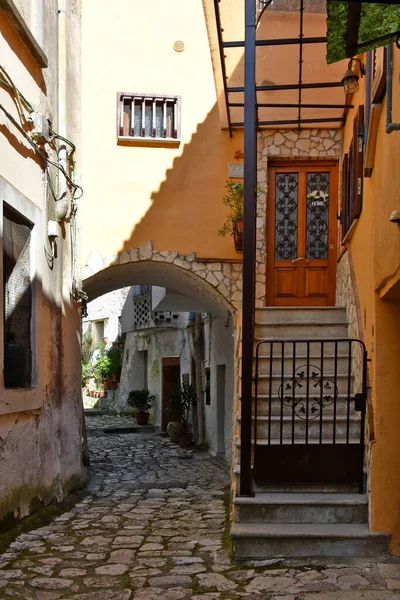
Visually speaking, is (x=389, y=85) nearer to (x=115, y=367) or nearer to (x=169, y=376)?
(x=169, y=376)

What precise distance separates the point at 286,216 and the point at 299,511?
4.73 meters

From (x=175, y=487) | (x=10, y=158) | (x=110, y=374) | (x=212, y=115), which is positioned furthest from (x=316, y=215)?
(x=110, y=374)

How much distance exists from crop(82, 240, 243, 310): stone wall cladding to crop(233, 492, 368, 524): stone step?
12.0 ft

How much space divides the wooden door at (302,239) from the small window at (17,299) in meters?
3.65

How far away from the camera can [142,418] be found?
1758 centimetres

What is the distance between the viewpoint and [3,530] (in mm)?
5152

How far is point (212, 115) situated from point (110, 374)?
14.6 meters

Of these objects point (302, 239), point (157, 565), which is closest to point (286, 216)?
point (302, 239)

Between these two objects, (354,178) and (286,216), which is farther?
(286,216)

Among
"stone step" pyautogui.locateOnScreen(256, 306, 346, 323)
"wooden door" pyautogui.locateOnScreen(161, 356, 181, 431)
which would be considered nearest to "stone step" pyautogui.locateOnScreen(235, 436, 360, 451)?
"stone step" pyautogui.locateOnScreen(256, 306, 346, 323)

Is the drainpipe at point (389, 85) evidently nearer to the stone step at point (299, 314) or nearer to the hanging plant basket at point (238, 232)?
the stone step at point (299, 314)

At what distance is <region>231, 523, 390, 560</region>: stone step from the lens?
463 centimetres

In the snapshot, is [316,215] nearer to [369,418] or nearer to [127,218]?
[127,218]

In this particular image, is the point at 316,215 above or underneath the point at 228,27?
underneath
